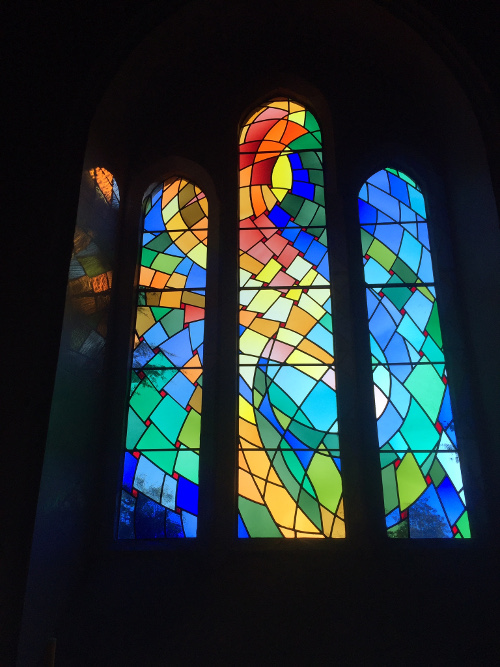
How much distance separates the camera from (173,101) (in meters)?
4.04

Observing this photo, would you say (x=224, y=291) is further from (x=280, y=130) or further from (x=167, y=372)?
(x=280, y=130)

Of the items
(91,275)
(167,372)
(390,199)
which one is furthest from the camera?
(390,199)

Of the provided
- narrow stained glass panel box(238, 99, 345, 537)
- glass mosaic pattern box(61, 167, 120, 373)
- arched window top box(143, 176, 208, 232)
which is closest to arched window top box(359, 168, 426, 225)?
narrow stained glass panel box(238, 99, 345, 537)

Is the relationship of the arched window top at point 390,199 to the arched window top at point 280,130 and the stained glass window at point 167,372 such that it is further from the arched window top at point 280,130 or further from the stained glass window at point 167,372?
the stained glass window at point 167,372

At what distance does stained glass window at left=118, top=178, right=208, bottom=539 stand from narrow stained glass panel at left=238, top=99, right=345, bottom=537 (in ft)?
0.91

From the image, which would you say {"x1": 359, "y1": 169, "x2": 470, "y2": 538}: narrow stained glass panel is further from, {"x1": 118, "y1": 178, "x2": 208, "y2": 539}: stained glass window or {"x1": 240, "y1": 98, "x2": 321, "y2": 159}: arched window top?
{"x1": 118, "y1": 178, "x2": 208, "y2": 539}: stained glass window

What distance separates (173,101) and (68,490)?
267 cm

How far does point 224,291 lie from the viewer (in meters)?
3.53

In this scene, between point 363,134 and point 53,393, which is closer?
point 53,393

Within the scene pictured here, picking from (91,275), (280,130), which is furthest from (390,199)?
(91,275)

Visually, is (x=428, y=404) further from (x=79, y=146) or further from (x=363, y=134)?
(x=79, y=146)

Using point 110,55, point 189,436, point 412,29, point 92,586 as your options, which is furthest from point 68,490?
point 412,29

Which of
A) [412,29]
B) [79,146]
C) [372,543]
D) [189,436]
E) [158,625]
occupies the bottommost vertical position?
[158,625]

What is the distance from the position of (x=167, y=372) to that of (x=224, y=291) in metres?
0.59
